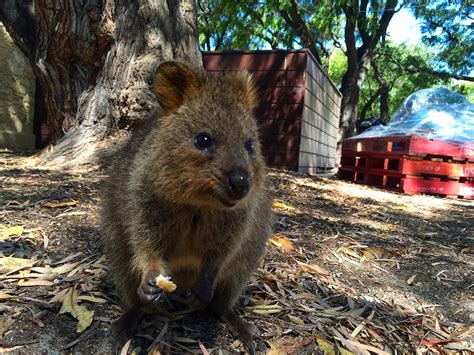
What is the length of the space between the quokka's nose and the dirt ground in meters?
0.83

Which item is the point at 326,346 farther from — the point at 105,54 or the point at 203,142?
the point at 105,54

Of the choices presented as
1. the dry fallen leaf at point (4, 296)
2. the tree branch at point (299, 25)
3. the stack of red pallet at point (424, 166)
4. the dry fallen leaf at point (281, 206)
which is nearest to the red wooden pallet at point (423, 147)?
the stack of red pallet at point (424, 166)

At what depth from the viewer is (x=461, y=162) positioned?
8.50m

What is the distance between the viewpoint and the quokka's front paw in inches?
77.0

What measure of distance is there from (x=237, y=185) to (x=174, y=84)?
75 centimetres

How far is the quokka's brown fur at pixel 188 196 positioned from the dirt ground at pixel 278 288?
0.20 m

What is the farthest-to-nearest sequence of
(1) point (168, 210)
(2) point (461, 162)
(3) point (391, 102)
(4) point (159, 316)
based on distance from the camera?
(3) point (391, 102) < (2) point (461, 162) < (4) point (159, 316) < (1) point (168, 210)

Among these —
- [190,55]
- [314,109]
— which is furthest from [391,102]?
[190,55]

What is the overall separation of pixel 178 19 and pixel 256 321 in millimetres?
4080

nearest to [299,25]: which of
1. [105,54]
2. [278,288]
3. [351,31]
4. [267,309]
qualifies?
[351,31]

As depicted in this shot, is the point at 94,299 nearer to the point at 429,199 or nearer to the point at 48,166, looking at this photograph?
the point at 48,166

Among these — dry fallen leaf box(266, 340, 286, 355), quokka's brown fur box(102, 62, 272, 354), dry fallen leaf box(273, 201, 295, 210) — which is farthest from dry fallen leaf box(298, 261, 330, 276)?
dry fallen leaf box(273, 201, 295, 210)

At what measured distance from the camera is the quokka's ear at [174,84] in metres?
2.24

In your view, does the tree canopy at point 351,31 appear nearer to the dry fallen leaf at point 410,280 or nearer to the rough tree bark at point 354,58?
the rough tree bark at point 354,58
